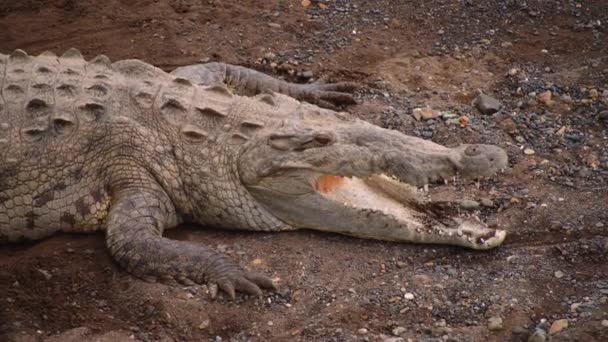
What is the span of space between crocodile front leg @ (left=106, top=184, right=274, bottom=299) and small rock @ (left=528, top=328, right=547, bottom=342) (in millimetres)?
1410

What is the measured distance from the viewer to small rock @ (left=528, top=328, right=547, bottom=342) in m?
4.45

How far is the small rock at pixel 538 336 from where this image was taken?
4.45 meters

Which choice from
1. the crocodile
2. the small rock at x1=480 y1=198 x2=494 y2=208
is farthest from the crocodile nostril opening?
the small rock at x1=480 y1=198 x2=494 y2=208

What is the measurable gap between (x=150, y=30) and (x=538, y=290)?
4.15m

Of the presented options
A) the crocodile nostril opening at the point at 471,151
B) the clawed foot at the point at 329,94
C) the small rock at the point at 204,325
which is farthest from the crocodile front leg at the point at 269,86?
the small rock at the point at 204,325

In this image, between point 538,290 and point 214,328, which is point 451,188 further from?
point 214,328

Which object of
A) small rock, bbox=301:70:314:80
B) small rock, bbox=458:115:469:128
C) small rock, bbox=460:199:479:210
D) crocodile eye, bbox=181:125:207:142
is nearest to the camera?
crocodile eye, bbox=181:125:207:142

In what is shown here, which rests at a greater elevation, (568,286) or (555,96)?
(555,96)

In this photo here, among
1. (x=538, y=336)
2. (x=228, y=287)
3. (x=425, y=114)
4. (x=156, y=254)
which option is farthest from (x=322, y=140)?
(x=538, y=336)

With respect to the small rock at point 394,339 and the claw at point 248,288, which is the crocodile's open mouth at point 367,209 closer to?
the claw at point 248,288

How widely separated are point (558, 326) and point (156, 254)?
2.19m

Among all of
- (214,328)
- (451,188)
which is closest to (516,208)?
(451,188)

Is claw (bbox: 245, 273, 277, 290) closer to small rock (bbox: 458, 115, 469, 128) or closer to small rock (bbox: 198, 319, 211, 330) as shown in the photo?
small rock (bbox: 198, 319, 211, 330)

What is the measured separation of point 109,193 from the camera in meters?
5.46
